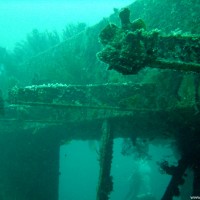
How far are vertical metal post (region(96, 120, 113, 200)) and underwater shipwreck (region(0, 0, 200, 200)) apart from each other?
27mm

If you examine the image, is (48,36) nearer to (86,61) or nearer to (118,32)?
(86,61)

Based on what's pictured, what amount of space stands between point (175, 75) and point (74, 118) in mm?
3829

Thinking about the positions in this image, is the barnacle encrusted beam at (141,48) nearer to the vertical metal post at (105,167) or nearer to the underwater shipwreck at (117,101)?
Result: the underwater shipwreck at (117,101)

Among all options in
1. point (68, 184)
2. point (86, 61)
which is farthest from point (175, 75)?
point (68, 184)

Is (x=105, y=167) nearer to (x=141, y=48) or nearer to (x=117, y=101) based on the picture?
(x=117, y=101)

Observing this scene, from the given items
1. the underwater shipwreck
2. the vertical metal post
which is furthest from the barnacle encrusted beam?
the vertical metal post

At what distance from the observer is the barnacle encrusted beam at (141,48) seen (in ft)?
10.5

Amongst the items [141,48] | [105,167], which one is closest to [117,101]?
[105,167]

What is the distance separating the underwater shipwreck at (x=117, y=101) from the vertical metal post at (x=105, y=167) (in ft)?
0.09

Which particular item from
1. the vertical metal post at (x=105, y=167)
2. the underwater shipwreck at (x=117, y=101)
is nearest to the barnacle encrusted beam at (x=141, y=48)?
the underwater shipwreck at (x=117, y=101)

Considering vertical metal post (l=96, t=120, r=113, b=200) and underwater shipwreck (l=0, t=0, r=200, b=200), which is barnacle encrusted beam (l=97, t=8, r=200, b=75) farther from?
vertical metal post (l=96, t=120, r=113, b=200)

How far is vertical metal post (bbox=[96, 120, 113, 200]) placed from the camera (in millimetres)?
7945

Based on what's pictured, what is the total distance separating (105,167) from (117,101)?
2.03 m

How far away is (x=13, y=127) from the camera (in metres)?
11.7
